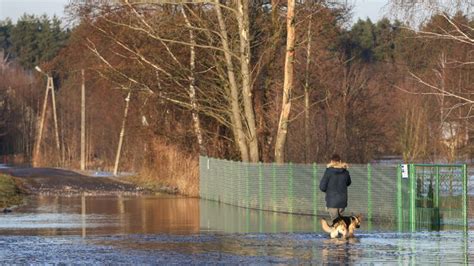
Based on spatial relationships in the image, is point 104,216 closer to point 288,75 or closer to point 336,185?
point 288,75

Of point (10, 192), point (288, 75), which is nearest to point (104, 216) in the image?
point (288, 75)

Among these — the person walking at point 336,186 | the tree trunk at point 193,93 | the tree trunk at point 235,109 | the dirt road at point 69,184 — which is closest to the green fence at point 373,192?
the tree trunk at point 235,109

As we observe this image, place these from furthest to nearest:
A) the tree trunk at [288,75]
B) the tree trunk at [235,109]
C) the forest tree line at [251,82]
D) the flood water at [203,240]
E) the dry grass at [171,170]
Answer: the dry grass at [171,170], the tree trunk at [235,109], the forest tree line at [251,82], the tree trunk at [288,75], the flood water at [203,240]

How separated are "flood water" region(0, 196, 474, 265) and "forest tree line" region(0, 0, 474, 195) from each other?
5.01m

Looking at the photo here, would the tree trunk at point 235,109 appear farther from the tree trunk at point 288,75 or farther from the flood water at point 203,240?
the flood water at point 203,240

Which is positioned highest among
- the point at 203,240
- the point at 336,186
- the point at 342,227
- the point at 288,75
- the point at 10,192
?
the point at 288,75

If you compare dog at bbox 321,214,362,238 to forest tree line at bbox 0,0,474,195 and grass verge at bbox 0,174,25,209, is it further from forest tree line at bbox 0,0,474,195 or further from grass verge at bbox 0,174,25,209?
grass verge at bbox 0,174,25,209

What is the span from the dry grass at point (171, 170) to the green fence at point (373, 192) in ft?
24.5

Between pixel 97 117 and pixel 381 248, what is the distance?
7898 centimetres

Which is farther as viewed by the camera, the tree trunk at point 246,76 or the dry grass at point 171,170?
the dry grass at point 171,170

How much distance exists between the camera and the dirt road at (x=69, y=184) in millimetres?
49500

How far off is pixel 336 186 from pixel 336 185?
0.08 feet

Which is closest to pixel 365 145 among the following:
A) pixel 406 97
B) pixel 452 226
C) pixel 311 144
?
pixel 311 144

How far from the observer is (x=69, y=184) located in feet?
177
